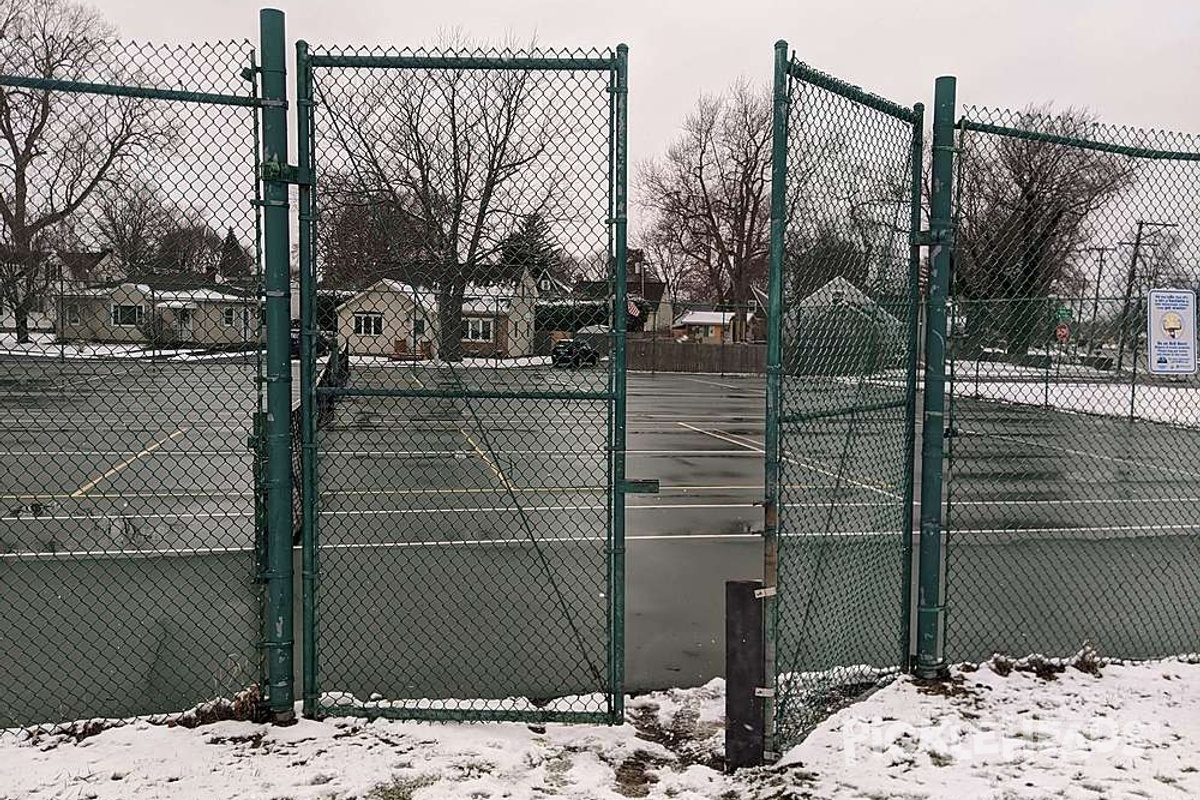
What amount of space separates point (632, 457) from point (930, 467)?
9945 millimetres

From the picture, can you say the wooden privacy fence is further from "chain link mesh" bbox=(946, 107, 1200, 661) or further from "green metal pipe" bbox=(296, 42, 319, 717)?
"green metal pipe" bbox=(296, 42, 319, 717)

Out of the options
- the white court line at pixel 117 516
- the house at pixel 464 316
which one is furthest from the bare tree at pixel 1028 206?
the white court line at pixel 117 516

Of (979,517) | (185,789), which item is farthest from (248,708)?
(979,517)

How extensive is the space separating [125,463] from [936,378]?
11.9m

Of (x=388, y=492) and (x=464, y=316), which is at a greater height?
(x=464, y=316)

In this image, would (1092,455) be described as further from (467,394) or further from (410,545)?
(467,394)

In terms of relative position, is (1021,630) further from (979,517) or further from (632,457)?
(632,457)

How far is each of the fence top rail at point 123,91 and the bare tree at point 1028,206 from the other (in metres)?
4.01

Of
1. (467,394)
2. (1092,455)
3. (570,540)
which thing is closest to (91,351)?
(467,394)

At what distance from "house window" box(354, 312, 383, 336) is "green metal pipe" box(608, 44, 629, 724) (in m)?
1.18

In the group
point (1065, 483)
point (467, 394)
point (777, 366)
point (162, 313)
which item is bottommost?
point (1065, 483)

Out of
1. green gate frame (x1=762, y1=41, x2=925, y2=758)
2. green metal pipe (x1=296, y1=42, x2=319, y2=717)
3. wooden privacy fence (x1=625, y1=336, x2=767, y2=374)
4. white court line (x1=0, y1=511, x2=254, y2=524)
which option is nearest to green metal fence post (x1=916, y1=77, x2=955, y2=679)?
green gate frame (x1=762, y1=41, x2=925, y2=758)

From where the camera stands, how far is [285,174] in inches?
161

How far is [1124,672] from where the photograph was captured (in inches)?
196
